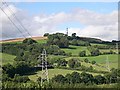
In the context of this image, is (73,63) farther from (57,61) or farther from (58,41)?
(58,41)

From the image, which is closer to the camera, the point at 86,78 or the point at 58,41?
the point at 86,78

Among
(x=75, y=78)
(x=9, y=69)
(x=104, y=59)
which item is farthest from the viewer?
(x=104, y=59)

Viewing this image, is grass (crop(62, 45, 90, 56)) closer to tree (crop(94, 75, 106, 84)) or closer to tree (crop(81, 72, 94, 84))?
tree (crop(81, 72, 94, 84))

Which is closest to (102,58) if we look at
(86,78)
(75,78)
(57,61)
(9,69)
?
(57,61)

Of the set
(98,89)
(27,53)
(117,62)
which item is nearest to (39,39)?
(27,53)

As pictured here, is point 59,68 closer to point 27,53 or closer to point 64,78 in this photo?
point 64,78

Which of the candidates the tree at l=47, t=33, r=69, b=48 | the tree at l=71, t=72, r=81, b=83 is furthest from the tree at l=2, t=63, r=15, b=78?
the tree at l=47, t=33, r=69, b=48

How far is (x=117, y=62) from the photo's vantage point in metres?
60.5

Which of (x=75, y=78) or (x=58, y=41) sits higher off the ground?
(x=58, y=41)

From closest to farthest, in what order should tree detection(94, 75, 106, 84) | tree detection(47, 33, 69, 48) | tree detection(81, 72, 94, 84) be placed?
tree detection(94, 75, 106, 84)
tree detection(81, 72, 94, 84)
tree detection(47, 33, 69, 48)

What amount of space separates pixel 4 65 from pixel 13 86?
1621cm

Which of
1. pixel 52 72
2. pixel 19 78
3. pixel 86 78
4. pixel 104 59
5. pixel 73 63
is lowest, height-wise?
pixel 86 78

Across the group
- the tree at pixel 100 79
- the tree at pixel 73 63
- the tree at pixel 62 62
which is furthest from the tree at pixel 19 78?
the tree at pixel 73 63

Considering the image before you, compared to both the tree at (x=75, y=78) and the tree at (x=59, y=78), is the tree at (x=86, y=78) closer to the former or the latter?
the tree at (x=75, y=78)
